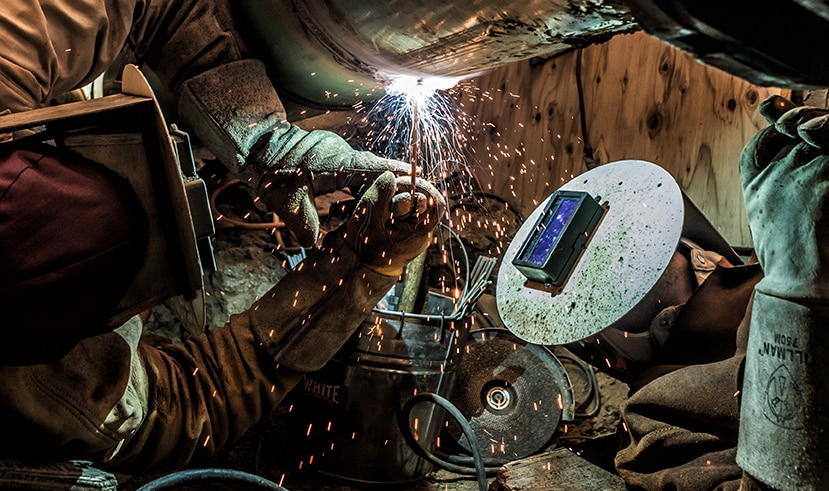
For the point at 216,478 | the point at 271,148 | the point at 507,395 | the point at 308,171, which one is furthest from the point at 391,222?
the point at 507,395

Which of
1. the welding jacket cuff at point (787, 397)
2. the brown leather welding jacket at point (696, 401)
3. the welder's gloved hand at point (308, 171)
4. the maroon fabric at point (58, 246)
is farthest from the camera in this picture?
the welder's gloved hand at point (308, 171)

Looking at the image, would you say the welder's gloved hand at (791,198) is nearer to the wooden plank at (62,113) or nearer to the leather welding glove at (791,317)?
the leather welding glove at (791,317)

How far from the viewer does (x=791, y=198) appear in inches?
54.6

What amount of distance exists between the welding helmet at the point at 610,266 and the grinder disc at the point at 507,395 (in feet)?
0.92

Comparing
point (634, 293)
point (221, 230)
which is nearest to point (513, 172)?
point (221, 230)

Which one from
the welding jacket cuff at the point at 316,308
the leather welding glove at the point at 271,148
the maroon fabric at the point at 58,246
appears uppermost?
the leather welding glove at the point at 271,148

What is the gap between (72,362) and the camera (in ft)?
4.94

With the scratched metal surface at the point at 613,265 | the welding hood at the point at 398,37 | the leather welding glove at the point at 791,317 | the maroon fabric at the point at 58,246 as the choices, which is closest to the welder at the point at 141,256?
the maroon fabric at the point at 58,246

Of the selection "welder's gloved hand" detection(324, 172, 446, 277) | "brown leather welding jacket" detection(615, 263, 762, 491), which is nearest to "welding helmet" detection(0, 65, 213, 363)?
"welder's gloved hand" detection(324, 172, 446, 277)

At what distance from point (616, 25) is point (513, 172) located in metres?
3.84

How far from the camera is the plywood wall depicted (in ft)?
11.1

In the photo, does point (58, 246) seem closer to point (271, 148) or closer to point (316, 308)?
point (316, 308)

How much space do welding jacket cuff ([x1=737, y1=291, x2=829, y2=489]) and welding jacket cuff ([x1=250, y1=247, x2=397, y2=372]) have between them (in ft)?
3.92

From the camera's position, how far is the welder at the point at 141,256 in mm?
1204
